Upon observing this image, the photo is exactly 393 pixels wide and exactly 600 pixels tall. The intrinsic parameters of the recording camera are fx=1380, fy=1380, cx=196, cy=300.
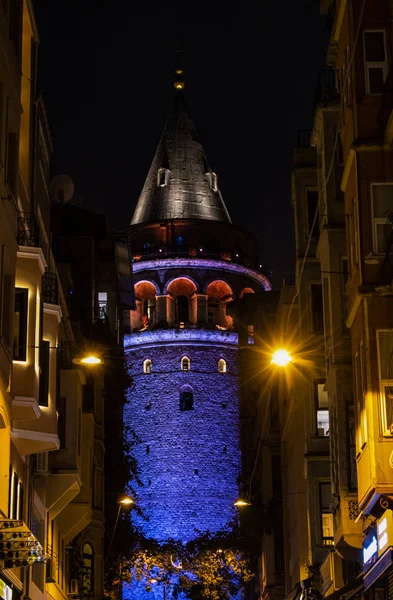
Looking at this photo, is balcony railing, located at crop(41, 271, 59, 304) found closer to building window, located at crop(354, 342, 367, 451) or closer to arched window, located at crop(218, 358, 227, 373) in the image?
building window, located at crop(354, 342, 367, 451)

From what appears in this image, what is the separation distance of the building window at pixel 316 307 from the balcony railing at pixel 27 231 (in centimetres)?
1384

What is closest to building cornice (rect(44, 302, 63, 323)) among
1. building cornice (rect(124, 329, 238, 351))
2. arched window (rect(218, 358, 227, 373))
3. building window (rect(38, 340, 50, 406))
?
building window (rect(38, 340, 50, 406))

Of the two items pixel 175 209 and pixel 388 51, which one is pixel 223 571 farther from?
pixel 388 51

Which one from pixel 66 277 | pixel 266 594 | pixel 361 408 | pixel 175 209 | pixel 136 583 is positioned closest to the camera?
pixel 361 408

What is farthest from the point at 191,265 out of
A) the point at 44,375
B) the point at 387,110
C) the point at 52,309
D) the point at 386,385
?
the point at 386,385

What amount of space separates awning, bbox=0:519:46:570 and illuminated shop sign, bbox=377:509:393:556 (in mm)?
6010

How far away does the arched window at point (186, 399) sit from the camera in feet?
301

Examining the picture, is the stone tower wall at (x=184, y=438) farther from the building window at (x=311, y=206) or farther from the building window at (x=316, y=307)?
the building window at (x=316, y=307)

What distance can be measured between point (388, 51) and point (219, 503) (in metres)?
65.7

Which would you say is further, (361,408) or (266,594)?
(266,594)

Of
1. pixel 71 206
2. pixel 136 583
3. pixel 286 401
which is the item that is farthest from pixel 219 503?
pixel 286 401

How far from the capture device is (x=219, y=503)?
3514 inches

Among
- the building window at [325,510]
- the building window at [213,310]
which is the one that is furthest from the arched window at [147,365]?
the building window at [325,510]

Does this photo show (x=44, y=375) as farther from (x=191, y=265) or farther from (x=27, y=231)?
(x=191, y=265)
